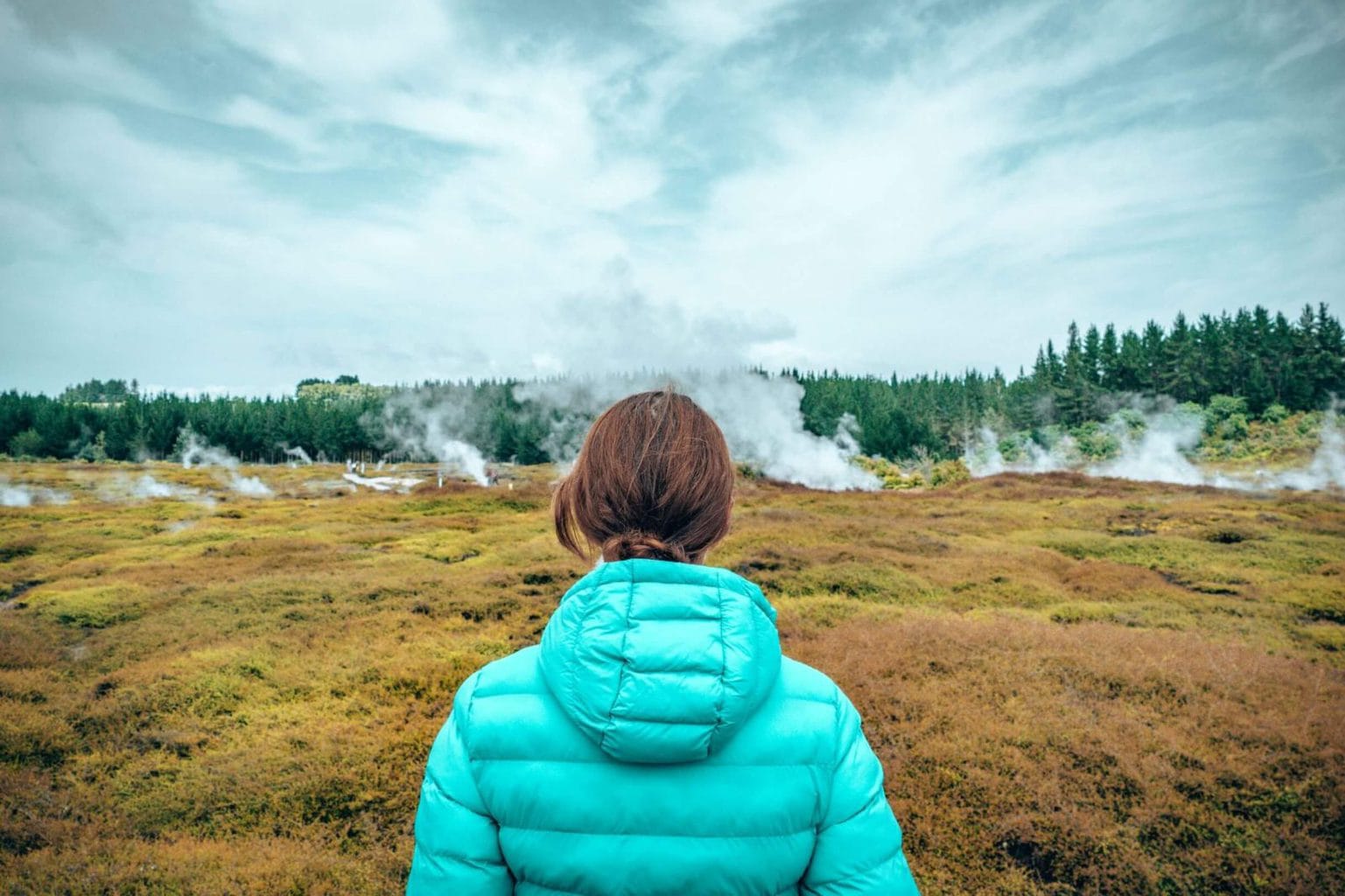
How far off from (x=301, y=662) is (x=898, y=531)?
73.6ft

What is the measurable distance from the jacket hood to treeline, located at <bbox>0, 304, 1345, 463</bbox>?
67347 millimetres

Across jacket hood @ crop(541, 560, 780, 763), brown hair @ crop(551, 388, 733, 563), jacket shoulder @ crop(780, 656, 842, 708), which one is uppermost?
brown hair @ crop(551, 388, 733, 563)

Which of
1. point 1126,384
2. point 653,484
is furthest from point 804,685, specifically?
point 1126,384

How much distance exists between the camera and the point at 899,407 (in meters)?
85.5

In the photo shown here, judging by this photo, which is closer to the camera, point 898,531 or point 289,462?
point 898,531

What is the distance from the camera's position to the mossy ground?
23.0 feet

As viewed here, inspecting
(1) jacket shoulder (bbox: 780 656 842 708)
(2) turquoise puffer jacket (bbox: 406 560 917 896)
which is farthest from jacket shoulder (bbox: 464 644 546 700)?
(1) jacket shoulder (bbox: 780 656 842 708)

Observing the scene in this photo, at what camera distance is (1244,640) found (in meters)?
13.0

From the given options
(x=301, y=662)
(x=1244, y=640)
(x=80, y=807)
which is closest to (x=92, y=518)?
(x=301, y=662)

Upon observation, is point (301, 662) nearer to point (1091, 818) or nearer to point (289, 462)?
point (1091, 818)

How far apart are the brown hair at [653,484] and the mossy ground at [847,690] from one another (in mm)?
6844

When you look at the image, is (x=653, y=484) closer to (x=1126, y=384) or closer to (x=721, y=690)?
(x=721, y=690)

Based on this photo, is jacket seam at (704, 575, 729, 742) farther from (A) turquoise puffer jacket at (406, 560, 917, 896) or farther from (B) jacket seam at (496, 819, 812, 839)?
(B) jacket seam at (496, 819, 812, 839)

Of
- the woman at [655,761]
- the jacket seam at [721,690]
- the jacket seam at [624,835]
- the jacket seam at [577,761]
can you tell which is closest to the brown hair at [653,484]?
the woman at [655,761]
